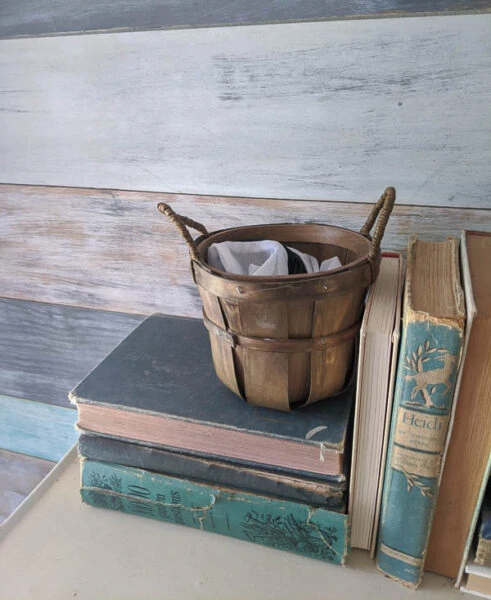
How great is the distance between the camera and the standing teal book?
427mm

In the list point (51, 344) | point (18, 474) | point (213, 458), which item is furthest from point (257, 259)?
point (18, 474)

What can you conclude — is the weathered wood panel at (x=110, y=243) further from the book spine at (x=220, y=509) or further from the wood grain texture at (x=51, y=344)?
the book spine at (x=220, y=509)

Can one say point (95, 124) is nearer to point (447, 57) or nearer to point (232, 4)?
point (232, 4)

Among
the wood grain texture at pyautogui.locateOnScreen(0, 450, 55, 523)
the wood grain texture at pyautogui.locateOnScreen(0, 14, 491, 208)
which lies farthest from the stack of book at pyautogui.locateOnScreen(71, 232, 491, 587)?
the wood grain texture at pyautogui.locateOnScreen(0, 450, 55, 523)

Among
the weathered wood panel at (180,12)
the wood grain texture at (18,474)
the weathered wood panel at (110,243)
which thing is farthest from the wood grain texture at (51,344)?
the weathered wood panel at (180,12)

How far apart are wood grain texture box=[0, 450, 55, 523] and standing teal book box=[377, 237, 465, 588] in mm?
857

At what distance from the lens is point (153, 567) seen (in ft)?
1.84

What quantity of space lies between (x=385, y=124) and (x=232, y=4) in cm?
25

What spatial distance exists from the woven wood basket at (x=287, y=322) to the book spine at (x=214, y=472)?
0.27 feet

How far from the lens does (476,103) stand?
594 mm

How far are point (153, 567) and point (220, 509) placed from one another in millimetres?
98

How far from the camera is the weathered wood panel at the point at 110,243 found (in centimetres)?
74

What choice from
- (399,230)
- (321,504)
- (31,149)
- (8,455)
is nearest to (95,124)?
(31,149)

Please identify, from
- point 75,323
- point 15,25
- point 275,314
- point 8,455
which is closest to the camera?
point 275,314
